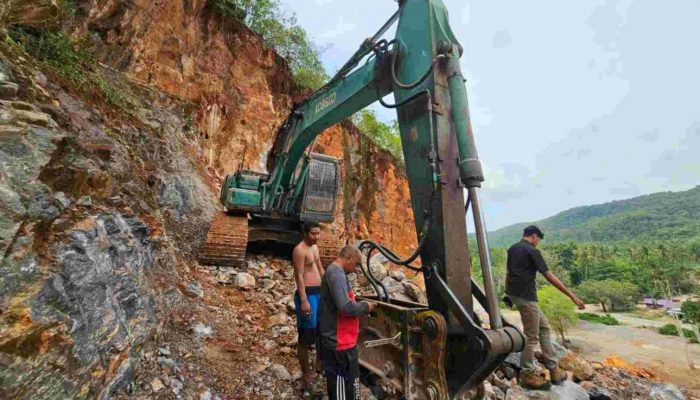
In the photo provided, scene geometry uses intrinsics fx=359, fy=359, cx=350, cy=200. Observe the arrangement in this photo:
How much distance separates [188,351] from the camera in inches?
124

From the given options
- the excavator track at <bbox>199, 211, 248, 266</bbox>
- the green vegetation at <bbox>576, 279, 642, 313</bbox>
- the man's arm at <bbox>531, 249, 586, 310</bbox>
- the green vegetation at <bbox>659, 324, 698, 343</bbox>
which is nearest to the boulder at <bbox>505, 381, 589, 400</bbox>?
the man's arm at <bbox>531, 249, 586, 310</bbox>

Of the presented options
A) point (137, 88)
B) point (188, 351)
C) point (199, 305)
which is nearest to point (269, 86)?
point (137, 88)

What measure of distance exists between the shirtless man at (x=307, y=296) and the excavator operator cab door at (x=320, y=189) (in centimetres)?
272

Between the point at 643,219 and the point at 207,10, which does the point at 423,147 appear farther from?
the point at 643,219

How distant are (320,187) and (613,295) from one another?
5488cm

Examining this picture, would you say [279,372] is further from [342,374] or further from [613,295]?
[613,295]

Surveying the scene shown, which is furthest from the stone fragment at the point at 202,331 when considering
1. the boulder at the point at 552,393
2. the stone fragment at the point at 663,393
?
the stone fragment at the point at 663,393

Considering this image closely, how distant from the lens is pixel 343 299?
2.47 metres

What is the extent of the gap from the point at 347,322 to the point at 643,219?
543 ft

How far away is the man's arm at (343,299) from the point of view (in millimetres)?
2439

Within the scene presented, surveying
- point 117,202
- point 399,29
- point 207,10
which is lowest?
point 117,202

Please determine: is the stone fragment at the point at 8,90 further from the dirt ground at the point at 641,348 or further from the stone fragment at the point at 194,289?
the dirt ground at the point at 641,348

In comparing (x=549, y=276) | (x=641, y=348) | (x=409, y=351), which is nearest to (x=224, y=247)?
(x=409, y=351)

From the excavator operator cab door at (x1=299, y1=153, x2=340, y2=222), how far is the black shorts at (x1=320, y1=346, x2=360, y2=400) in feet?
12.2
